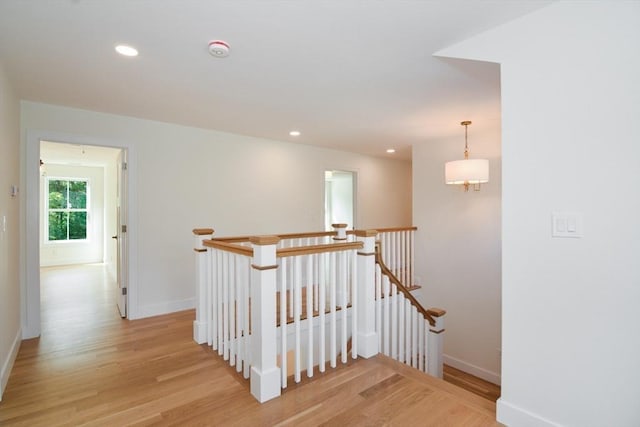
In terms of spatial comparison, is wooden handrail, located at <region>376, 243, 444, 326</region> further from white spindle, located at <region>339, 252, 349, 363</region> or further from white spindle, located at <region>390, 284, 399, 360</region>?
white spindle, located at <region>339, 252, 349, 363</region>

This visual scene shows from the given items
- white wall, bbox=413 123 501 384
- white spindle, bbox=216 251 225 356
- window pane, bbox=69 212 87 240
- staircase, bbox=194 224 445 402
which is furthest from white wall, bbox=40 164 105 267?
white wall, bbox=413 123 501 384

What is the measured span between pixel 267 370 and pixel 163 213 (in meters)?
2.65

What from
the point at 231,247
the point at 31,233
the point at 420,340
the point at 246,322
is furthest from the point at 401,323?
the point at 31,233

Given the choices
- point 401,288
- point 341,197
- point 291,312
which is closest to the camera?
point 291,312

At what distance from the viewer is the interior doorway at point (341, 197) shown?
6250mm

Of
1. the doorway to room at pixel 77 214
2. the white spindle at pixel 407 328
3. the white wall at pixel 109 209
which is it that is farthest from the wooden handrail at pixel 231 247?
the white wall at pixel 109 209

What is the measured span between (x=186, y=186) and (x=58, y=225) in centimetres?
577

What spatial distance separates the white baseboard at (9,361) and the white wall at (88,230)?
5.59 meters

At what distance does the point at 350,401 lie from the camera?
2094 millimetres

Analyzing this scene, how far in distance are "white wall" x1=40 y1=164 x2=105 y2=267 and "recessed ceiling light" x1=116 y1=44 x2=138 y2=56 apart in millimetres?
7090

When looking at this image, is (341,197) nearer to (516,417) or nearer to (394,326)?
(394,326)

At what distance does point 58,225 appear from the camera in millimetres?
7660

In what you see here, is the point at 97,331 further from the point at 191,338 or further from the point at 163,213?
the point at 163,213

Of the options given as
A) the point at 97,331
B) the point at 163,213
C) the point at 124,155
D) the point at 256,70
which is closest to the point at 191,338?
the point at 97,331
